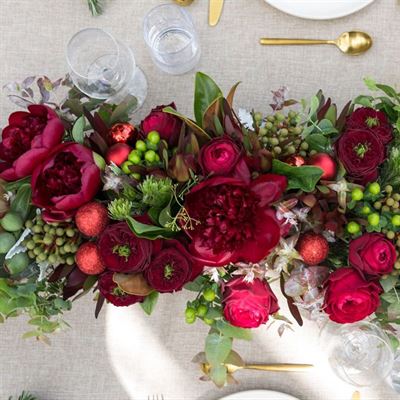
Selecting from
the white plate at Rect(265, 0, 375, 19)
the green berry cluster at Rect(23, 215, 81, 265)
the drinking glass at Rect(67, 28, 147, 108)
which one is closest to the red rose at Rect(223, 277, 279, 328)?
the green berry cluster at Rect(23, 215, 81, 265)

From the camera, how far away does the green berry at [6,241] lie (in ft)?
2.25

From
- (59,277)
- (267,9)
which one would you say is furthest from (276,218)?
(267,9)

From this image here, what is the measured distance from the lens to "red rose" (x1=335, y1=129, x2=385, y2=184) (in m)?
0.65

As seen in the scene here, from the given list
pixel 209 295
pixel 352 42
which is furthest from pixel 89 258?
pixel 352 42

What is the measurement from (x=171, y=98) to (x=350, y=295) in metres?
0.45

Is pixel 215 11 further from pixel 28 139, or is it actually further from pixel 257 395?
pixel 257 395

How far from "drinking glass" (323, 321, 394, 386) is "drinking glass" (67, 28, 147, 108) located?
512 mm

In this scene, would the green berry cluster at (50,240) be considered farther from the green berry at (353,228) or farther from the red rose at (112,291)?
the green berry at (353,228)

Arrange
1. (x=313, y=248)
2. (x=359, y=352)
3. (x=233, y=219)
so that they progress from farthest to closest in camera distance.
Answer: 1. (x=359, y=352)
2. (x=313, y=248)
3. (x=233, y=219)

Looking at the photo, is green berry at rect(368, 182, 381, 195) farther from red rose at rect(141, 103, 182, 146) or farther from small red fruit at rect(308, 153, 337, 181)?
red rose at rect(141, 103, 182, 146)

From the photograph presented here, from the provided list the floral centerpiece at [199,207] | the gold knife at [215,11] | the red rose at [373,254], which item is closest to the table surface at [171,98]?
the gold knife at [215,11]

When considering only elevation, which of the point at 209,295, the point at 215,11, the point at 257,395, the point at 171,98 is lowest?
the point at 257,395

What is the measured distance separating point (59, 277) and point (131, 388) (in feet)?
1.01

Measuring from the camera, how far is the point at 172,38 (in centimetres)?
89
